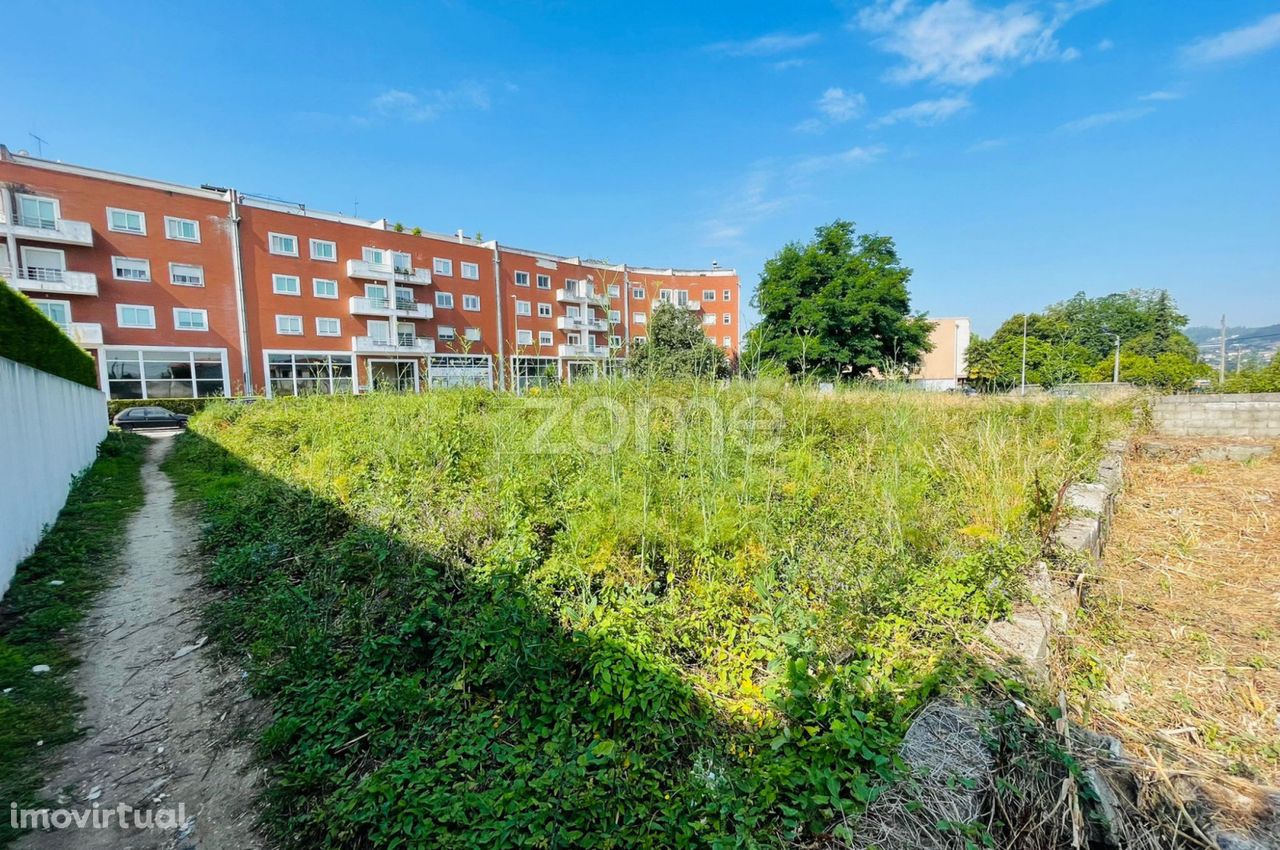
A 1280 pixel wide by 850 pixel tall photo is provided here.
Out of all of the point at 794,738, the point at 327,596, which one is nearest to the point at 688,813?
the point at 794,738

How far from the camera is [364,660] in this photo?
2.82 m

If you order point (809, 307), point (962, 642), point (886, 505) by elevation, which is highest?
point (809, 307)

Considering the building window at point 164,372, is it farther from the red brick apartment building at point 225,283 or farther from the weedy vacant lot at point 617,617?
the weedy vacant lot at point 617,617

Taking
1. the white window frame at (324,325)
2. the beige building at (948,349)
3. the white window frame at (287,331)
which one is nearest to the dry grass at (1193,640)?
the white window frame at (287,331)

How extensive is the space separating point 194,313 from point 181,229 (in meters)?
4.18

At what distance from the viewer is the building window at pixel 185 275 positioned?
81.8 ft

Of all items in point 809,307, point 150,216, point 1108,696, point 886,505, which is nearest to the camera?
point 1108,696

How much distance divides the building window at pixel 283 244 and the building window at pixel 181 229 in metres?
3.05

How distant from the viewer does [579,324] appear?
42.6 meters

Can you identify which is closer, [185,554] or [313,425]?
[185,554]

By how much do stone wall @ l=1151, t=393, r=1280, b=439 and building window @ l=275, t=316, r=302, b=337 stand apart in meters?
35.6

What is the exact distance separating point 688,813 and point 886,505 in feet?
7.86

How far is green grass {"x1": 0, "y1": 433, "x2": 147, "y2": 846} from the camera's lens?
7.95ft

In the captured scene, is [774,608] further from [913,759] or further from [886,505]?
[886,505]
